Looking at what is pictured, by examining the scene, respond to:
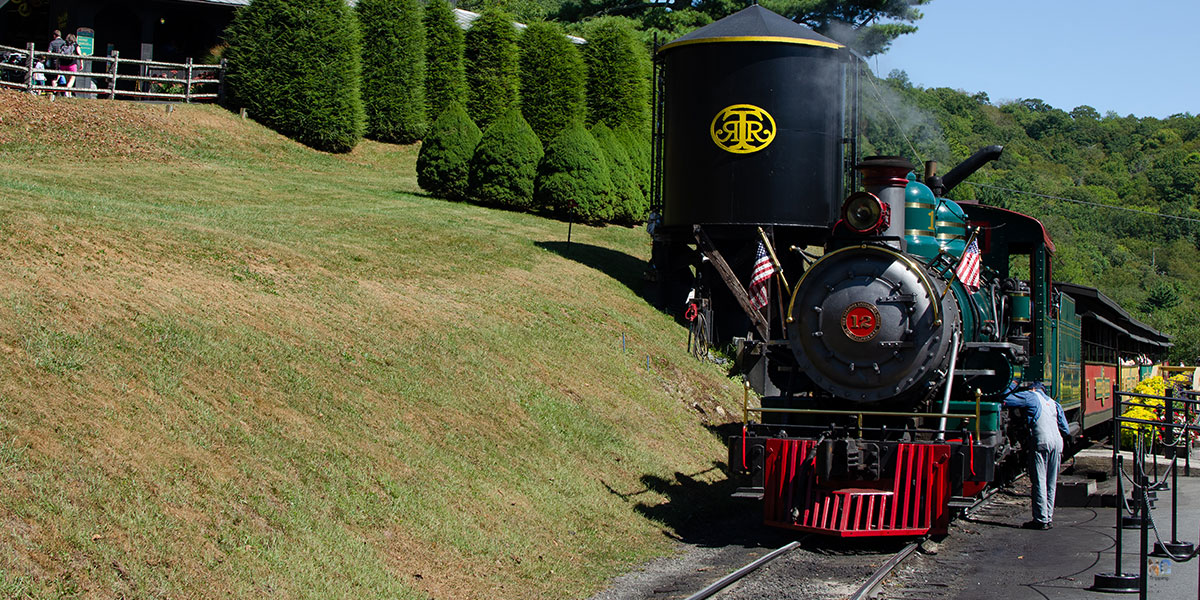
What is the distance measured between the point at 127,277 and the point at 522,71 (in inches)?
1007

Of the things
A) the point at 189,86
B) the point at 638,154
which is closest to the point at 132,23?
the point at 189,86

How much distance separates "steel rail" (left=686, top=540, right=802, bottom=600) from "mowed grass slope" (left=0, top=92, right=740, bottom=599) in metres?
1.14

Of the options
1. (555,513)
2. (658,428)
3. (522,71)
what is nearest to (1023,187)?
(522,71)

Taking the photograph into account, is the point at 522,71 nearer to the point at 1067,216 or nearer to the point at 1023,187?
the point at 1023,187

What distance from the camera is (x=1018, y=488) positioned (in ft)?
51.9

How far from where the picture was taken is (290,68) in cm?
3325

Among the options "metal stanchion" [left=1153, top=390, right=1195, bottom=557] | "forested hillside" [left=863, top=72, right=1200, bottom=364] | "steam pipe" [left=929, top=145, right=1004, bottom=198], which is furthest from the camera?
"forested hillside" [left=863, top=72, right=1200, bottom=364]

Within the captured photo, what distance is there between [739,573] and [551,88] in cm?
2808

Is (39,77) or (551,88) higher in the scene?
(551,88)

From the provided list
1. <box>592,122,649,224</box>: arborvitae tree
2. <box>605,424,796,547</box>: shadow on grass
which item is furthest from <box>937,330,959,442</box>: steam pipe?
<box>592,122,649,224</box>: arborvitae tree

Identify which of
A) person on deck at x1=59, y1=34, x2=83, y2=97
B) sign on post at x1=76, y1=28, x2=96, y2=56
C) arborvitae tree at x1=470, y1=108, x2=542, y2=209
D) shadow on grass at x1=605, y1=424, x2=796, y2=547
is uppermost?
sign on post at x1=76, y1=28, x2=96, y2=56

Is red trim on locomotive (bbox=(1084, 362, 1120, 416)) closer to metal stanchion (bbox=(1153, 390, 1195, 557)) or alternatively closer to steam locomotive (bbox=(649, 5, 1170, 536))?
steam locomotive (bbox=(649, 5, 1170, 536))

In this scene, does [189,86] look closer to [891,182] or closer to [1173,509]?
[891,182]

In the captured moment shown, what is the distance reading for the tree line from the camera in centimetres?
2781
